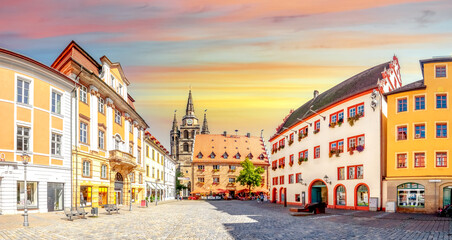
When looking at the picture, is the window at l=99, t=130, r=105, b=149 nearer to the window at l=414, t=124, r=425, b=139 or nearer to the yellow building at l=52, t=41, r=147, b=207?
the yellow building at l=52, t=41, r=147, b=207

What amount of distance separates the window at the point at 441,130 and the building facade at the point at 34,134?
99.2 ft

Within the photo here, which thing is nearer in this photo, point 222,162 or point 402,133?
point 402,133

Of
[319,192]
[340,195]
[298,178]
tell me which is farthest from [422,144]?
[298,178]

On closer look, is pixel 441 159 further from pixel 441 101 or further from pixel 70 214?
pixel 70 214

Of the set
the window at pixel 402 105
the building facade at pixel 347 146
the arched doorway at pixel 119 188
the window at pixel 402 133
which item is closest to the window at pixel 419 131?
the window at pixel 402 133

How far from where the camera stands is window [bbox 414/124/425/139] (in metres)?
33.4

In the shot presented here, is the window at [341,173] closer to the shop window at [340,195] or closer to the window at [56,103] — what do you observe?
the shop window at [340,195]

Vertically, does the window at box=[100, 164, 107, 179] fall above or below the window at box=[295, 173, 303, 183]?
above

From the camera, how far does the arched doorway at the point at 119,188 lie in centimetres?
4475

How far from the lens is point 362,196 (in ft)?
122

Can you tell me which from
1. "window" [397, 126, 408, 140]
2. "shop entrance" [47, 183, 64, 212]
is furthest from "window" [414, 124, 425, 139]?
"shop entrance" [47, 183, 64, 212]

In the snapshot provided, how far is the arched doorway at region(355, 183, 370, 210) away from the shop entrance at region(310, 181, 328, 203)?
7.14 metres

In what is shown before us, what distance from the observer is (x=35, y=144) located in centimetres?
2905

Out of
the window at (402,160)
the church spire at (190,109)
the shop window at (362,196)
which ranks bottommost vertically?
the shop window at (362,196)
